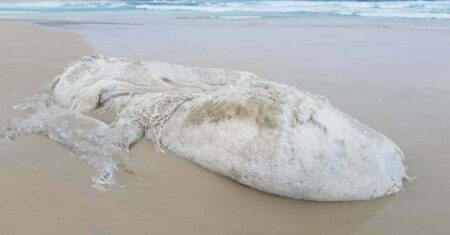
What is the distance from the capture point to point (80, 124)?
4648mm

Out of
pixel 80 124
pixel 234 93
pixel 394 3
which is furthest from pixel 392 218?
pixel 394 3

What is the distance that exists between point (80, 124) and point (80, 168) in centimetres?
78

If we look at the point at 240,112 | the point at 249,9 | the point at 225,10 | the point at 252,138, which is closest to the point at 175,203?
the point at 252,138

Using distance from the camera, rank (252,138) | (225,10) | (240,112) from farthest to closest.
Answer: (225,10) < (240,112) < (252,138)

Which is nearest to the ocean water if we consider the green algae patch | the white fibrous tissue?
the white fibrous tissue

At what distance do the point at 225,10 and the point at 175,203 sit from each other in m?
14.2

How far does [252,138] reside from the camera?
3.91 m

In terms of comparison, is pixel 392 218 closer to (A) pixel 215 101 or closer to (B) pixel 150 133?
(A) pixel 215 101

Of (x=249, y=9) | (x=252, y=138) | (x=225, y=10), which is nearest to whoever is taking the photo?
(x=252, y=138)

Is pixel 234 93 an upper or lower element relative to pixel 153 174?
upper

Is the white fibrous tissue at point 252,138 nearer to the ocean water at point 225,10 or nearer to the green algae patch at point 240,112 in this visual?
the green algae patch at point 240,112

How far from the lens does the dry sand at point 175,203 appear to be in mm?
3346

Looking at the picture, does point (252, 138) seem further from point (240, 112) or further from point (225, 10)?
point (225, 10)

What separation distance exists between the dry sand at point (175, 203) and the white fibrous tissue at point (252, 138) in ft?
0.33
